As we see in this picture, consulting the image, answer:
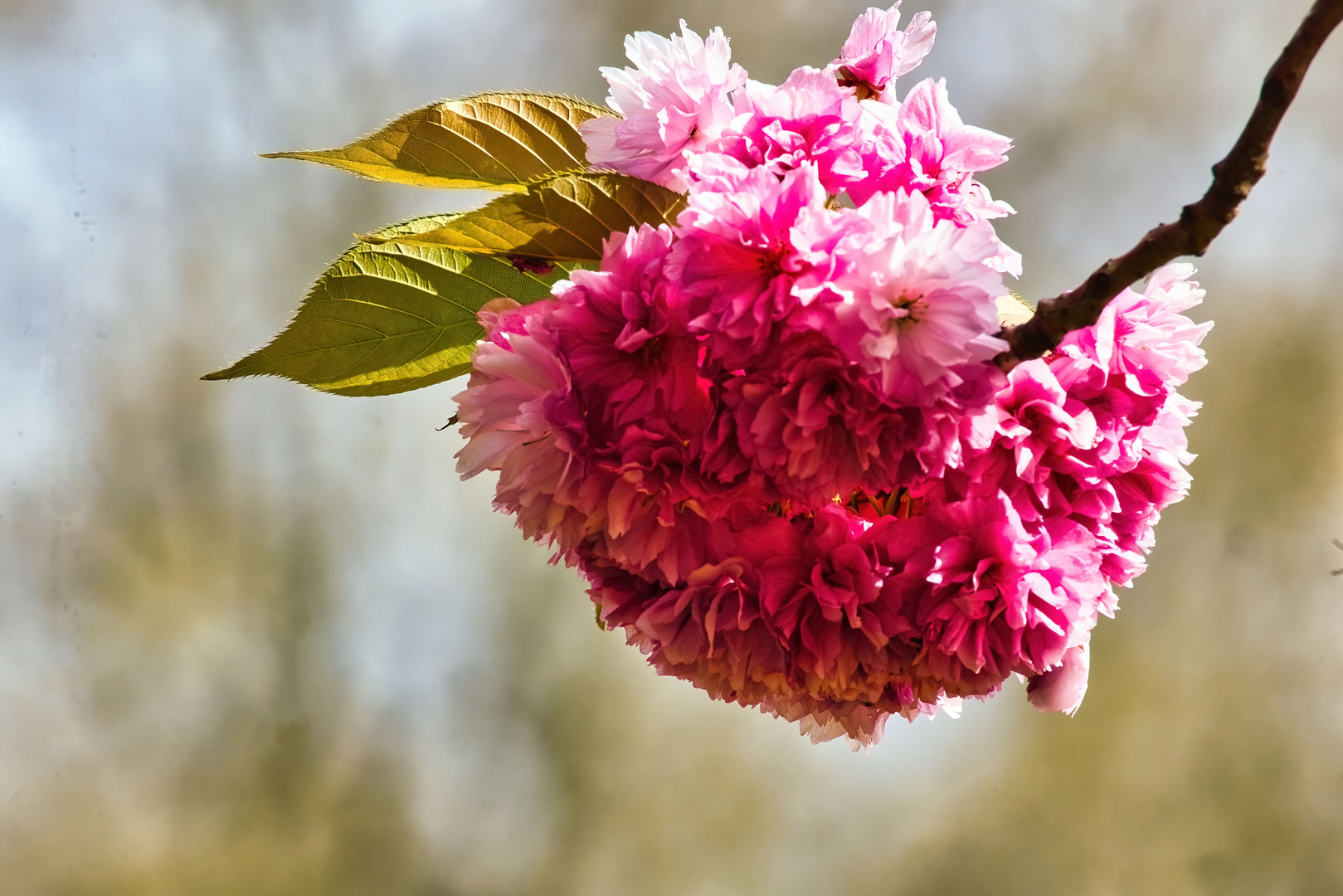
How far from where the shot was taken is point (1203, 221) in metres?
0.40

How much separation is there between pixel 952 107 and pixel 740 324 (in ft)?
0.66

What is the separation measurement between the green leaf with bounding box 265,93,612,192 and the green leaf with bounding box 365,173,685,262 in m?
0.04

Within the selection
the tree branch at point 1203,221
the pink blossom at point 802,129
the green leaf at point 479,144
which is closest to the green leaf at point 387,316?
the green leaf at point 479,144

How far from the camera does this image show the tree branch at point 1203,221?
0.38m

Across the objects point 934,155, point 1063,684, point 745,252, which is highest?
point 934,155

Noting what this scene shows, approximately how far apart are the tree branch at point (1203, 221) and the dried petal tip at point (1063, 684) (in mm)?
184

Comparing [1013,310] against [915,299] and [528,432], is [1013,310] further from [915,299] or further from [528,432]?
[528,432]

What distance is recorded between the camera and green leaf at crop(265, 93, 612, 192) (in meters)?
0.57

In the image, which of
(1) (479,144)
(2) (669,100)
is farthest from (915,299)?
(1) (479,144)

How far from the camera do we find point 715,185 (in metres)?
0.44

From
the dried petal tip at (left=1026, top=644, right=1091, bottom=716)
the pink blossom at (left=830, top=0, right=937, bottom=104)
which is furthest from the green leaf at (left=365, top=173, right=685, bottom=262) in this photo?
the dried petal tip at (left=1026, top=644, right=1091, bottom=716)

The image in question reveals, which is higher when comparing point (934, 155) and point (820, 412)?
point (934, 155)

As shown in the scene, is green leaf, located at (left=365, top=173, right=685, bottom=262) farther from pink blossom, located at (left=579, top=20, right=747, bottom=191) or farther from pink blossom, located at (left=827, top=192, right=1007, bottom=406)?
pink blossom, located at (left=827, top=192, right=1007, bottom=406)

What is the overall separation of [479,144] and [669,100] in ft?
0.42
